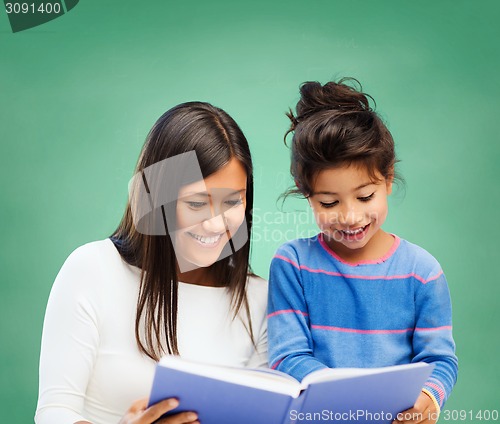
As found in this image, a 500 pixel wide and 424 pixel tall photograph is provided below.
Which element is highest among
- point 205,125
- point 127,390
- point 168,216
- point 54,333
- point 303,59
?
point 303,59

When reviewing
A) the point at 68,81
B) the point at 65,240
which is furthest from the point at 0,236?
the point at 68,81

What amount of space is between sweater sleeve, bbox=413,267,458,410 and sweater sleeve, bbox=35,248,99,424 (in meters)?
0.76

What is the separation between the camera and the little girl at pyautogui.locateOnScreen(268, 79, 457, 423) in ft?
5.89

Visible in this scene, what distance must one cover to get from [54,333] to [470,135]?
5.79 ft

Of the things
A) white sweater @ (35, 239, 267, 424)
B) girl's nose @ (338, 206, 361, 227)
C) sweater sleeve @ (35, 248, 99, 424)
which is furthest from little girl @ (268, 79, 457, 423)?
sweater sleeve @ (35, 248, 99, 424)

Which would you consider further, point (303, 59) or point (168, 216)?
point (303, 59)

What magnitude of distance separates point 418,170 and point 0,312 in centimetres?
160

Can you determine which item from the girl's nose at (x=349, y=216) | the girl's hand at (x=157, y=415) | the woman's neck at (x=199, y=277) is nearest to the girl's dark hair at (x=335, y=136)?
the girl's nose at (x=349, y=216)

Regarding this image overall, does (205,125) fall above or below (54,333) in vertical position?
above

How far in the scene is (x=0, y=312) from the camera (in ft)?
9.29

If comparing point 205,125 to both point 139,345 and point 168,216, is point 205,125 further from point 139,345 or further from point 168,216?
point 139,345

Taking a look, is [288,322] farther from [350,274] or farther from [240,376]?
[240,376]

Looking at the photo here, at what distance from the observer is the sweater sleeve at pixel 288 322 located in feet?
5.82

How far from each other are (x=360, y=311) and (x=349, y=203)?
0.92 feet
